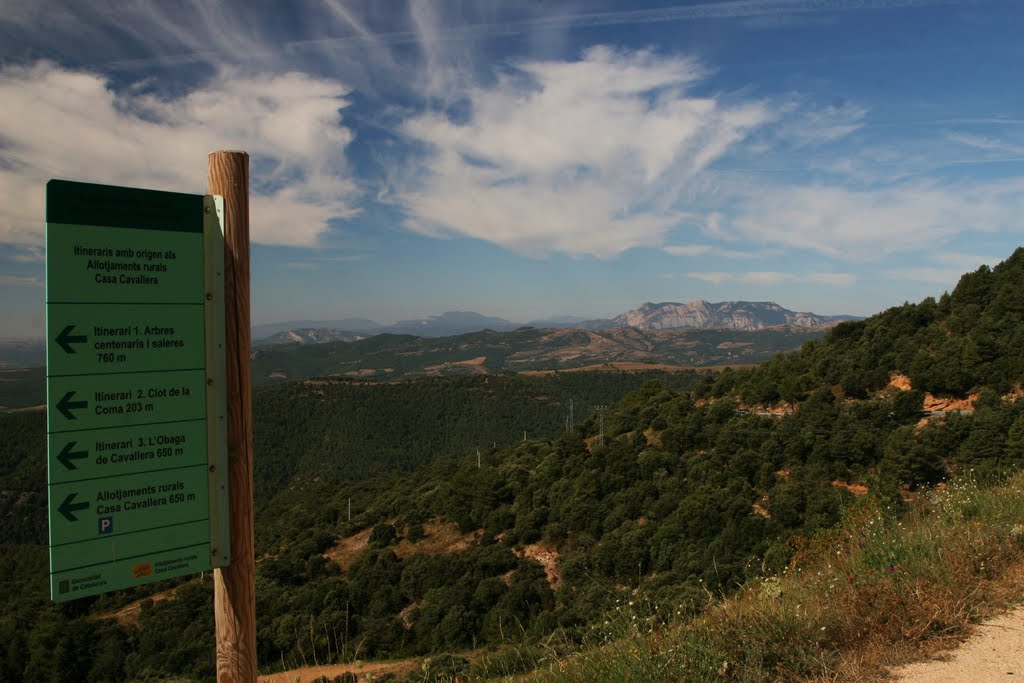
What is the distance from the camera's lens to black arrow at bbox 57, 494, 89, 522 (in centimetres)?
195

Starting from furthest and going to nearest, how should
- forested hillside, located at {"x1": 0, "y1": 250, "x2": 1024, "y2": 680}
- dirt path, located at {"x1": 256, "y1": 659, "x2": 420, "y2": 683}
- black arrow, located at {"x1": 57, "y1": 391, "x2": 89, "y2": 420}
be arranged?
forested hillside, located at {"x1": 0, "y1": 250, "x2": 1024, "y2": 680}, dirt path, located at {"x1": 256, "y1": 659, "x2": 420, "y2": 683}, black arrow, located at {"x1": 57, "y1": 391, "x2": 89, "y2": 420}

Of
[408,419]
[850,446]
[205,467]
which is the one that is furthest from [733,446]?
[408,419]

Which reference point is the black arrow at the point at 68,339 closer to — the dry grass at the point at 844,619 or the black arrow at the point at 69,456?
the black arrow at the point at 69,456

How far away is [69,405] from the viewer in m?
1.95

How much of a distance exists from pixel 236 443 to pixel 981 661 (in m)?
4.15

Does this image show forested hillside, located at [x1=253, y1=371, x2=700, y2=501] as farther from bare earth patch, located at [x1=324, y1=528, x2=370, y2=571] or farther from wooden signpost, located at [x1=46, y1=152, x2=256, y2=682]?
wooden signpost, located at [x1=46, y1=152, x2=256, y2=682]

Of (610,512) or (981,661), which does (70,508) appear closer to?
(981,661)

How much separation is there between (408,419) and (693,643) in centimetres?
9498

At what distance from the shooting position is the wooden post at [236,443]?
238cm

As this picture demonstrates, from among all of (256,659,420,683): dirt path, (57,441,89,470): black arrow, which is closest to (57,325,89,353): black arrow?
(57,441,89,470): black arrow

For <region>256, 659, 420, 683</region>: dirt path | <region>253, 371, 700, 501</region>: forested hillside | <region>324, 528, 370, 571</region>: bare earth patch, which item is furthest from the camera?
<region>253, 371, 700, 501</region>: forested hillside

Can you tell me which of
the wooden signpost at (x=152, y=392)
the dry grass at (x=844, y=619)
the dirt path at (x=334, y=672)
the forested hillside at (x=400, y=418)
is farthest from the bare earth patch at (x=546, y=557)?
the forested hillside at (x=400, y=418)

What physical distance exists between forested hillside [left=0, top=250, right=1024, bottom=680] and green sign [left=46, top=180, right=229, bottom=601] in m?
4.41

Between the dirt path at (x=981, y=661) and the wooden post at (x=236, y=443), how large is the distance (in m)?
3.33
